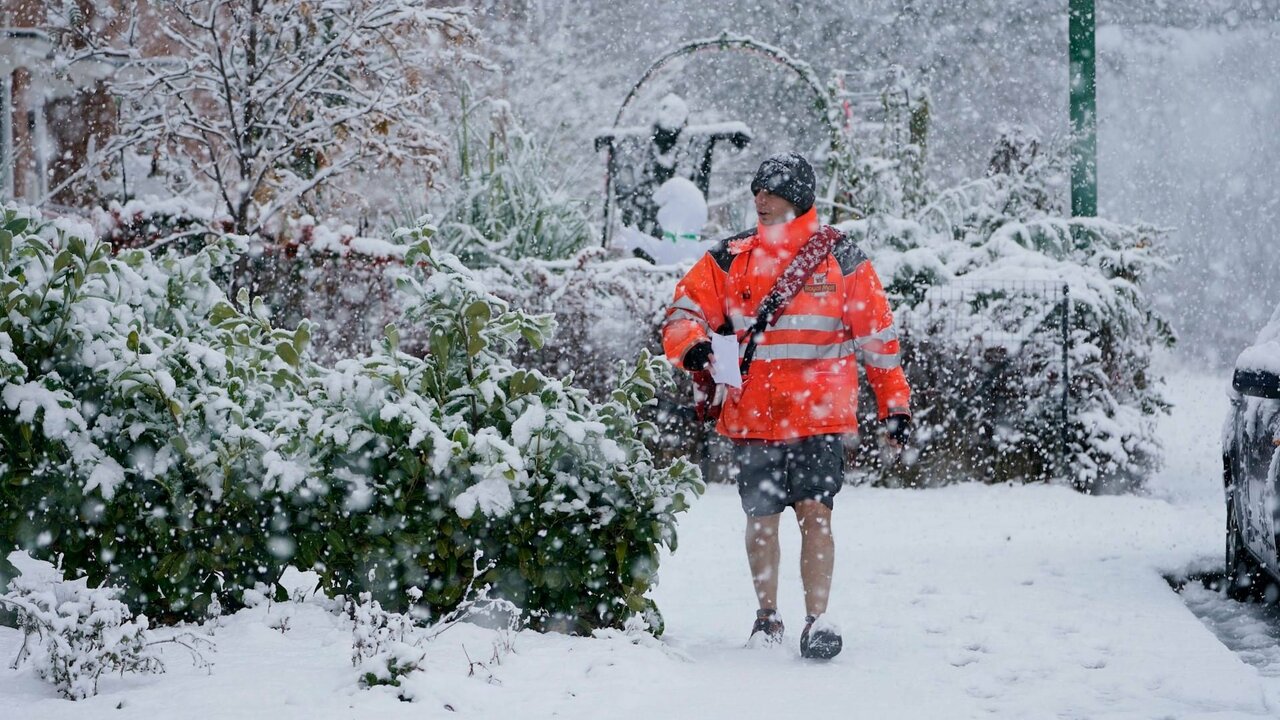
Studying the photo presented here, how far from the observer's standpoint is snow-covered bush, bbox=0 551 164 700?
3.17 meters

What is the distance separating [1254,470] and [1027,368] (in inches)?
158

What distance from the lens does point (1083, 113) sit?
418 inches

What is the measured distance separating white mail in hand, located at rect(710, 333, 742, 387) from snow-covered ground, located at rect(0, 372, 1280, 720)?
911 millimetres

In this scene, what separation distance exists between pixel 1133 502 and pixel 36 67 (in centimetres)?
1087

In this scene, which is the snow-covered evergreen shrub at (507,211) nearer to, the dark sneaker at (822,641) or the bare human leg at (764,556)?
the bare human leg at (764,556)

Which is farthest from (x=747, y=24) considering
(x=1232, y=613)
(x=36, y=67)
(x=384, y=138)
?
(x=1232, y=613)

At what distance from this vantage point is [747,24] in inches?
1249

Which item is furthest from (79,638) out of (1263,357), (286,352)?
(1263,357)

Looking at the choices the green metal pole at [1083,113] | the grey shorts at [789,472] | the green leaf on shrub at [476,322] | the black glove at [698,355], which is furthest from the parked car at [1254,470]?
the green metal pole at [1083,113]

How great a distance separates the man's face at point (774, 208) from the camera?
4660mm

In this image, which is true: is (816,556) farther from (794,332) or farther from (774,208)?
(774,208)

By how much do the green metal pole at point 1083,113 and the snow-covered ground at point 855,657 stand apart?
410 cm

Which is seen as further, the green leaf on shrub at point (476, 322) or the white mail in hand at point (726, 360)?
the white mail in hand at point (726, 360)

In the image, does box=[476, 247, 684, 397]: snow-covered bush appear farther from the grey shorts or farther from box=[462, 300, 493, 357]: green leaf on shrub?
box=[462, 300, 493, 357]: green leaf on shrub
